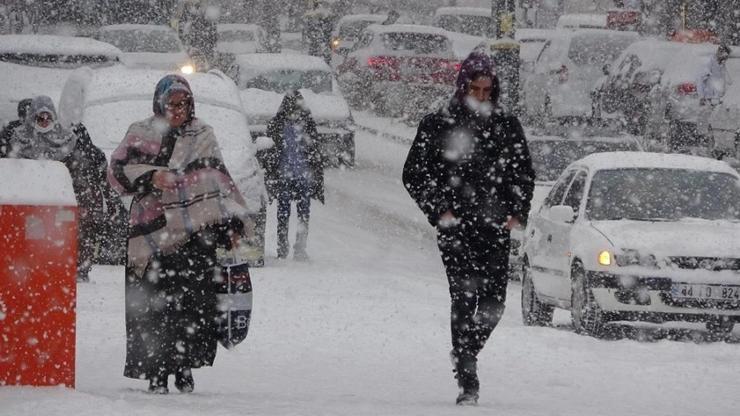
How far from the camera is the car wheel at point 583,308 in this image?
12445 mm

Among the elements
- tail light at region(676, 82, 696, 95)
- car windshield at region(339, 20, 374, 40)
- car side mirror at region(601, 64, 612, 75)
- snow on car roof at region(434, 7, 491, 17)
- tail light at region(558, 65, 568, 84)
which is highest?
tail light at region(676, 82, 696, 95)

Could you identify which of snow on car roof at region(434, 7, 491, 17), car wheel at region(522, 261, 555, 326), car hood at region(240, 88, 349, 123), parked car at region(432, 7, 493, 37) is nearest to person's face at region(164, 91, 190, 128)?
car wheel at region(522, 261, 555, 326)

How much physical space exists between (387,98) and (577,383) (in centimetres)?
2444

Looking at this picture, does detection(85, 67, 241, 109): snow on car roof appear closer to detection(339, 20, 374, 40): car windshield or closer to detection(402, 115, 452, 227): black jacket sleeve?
detection(402, 115, 452, 227): black jacket sleeve

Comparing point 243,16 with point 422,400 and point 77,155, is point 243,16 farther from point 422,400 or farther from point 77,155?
point 422,400

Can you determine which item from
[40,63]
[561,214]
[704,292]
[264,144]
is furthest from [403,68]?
[704,292]

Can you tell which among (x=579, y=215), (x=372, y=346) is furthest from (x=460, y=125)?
(x=579, y=215)

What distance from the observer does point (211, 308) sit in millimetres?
8594

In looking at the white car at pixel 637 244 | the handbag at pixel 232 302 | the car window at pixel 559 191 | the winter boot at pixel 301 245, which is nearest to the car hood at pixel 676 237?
the white car at pixel 637 244

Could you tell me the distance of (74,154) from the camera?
14.1 meters

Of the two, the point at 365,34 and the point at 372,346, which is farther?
the point at 365,34

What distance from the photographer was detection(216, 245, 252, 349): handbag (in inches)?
338

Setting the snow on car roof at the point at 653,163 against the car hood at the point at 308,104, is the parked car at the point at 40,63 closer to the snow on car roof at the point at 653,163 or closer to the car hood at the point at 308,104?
the car hood at the point at 308,104

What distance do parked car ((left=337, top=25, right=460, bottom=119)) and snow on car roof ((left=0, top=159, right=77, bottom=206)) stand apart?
26.1m
